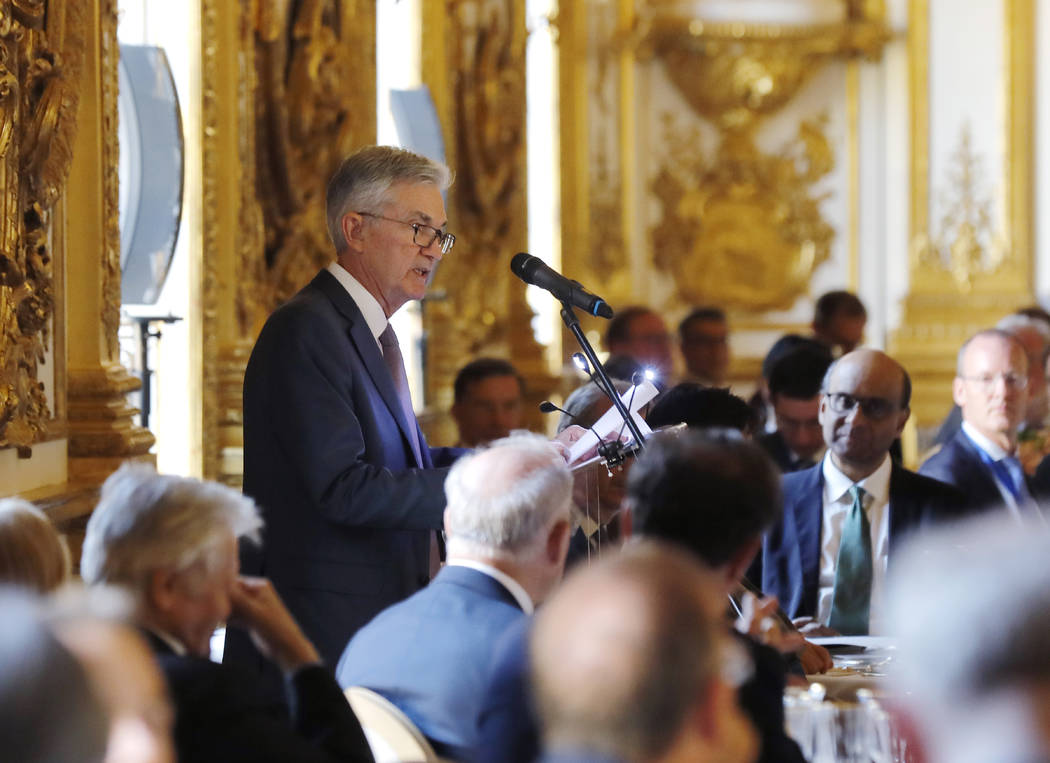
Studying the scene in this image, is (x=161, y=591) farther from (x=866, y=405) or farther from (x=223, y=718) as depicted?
(x=866, y=405)

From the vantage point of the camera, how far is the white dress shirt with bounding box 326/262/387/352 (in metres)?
3.54

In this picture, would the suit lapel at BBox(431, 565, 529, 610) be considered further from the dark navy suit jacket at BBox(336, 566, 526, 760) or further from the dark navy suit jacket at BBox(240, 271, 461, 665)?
the dark navy suit jacket at BBox(240, 271, 461, 665)

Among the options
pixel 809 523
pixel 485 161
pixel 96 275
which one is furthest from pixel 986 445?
pixel 485 161

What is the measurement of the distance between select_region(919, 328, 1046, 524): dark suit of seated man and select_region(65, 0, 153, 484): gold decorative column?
92.9 inches

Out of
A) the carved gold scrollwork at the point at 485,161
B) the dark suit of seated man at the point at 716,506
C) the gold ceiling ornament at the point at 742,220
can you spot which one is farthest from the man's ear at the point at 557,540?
the gold ceiling ornament at the point at 742,220

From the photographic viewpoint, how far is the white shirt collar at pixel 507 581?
8.75 ft

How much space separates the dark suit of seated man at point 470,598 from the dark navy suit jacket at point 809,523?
155 centimetres

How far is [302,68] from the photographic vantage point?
6117 mm

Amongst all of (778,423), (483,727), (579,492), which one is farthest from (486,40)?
(483,727)

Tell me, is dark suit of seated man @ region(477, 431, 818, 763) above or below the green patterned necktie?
above

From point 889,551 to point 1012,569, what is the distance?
274cm

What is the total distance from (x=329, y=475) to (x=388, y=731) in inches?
36.8

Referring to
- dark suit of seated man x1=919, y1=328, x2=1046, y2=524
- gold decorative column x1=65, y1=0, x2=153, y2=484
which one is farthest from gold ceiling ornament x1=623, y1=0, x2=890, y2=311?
gold decorative column x1=65, y1=0, x2=153, y2=484

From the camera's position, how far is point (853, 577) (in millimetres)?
4141
